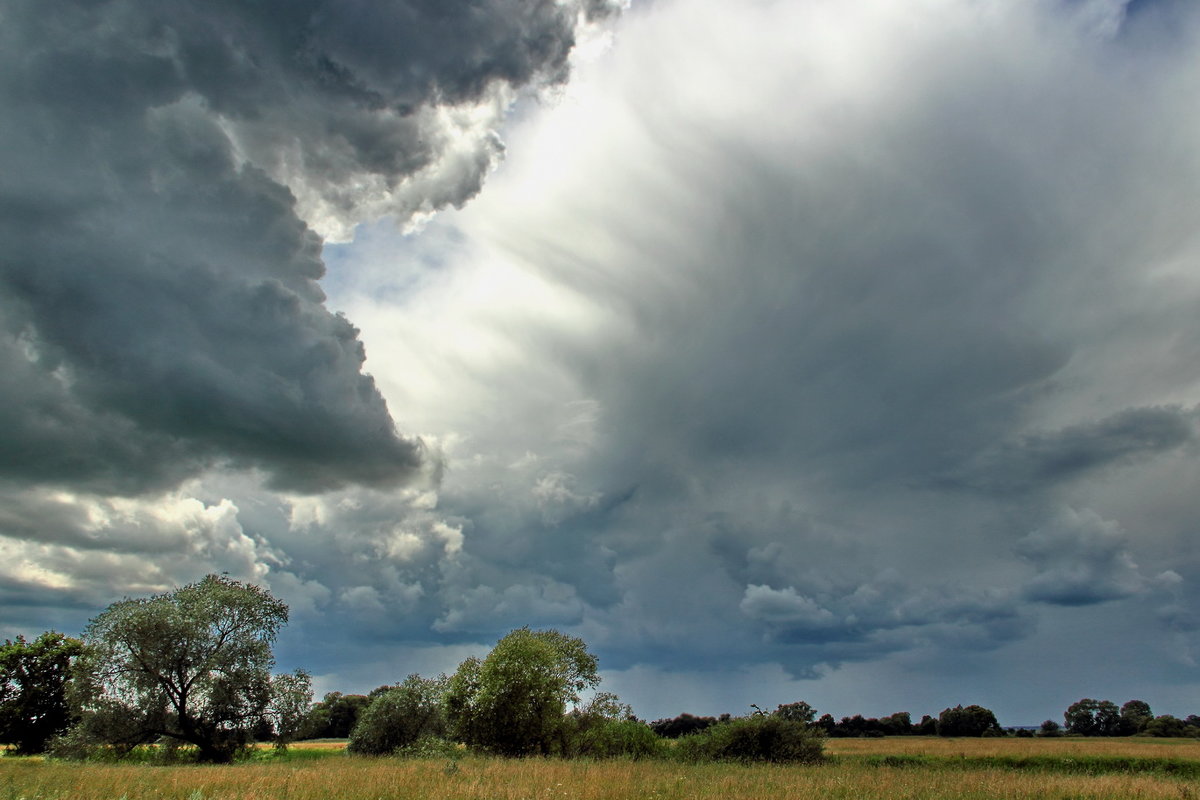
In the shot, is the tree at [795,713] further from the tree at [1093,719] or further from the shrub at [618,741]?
the tree at [1093,719]

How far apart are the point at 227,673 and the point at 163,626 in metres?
5.43

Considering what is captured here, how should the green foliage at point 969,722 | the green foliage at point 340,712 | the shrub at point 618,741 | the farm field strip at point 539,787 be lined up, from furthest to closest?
the green foliage at point 340,712 → the green foliage at point 969,722 → the shrub at point 618,741 → the farm field strip at point 539,787

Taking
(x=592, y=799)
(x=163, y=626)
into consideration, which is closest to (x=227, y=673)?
(x=163, y=626)

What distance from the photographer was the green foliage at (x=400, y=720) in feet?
176

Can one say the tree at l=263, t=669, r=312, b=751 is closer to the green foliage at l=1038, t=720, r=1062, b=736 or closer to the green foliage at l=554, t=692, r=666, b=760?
the green foliage at l=554, t=692, r=666, b=760

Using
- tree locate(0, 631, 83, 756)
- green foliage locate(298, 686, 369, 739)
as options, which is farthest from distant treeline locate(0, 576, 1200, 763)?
green foliage locate(298, 686, 369, 739)

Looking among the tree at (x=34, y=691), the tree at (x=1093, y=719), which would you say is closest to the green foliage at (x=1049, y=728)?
the tree at (x=1093, y=719)

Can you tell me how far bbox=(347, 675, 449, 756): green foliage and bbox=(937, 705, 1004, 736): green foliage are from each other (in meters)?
A: 78.0

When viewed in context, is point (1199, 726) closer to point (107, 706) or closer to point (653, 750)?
point (653, 750)

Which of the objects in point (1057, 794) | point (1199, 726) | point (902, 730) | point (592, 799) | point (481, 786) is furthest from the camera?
point (902, 730)

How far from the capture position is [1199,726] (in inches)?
3280

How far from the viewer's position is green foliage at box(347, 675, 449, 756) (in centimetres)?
5375

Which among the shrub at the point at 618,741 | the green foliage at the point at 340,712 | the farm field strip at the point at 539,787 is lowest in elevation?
the green foliage at the point at 340,712

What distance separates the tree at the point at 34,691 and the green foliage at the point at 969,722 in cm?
10705
